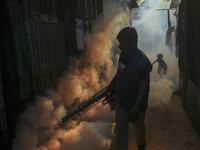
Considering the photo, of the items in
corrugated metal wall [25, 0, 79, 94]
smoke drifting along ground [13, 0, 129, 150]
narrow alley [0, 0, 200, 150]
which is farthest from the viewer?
corrugated metal wall [25, 0, 79, 94]

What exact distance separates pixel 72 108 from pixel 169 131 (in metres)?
2.75

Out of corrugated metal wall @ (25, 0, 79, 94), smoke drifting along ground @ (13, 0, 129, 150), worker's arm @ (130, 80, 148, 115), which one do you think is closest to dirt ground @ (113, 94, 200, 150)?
smoke drifting along ground @ (13, 0, 129, 150)

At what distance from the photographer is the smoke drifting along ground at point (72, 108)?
4.02m

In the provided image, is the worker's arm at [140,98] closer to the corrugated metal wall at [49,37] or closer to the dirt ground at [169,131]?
the dirt ground at [169,131]

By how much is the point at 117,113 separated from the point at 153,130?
244 cm

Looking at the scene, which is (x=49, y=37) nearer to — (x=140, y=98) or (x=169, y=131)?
(x=140, y=98)

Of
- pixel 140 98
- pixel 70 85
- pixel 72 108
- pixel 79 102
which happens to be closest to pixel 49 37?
pixel 70 85

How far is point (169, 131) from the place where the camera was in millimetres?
5738

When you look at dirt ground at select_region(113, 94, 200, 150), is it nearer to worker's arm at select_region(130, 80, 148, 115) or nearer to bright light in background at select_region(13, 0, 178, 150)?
bright light in background at select_region(13, 0, 178, 150)

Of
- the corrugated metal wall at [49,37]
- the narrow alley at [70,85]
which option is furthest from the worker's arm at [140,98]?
the corrugated metal wall at [49,37]

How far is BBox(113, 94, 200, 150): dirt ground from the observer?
16.1ft

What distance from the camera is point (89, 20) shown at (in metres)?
7.93

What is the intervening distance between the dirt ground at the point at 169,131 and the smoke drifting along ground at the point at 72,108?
102cm

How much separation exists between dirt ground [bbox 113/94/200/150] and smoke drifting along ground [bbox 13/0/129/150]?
102 centimetres
